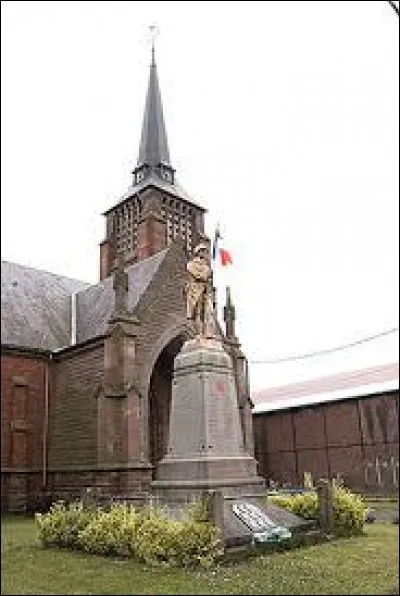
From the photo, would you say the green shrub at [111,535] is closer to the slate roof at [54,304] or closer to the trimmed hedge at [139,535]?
the trimmed hedge at [139,535]

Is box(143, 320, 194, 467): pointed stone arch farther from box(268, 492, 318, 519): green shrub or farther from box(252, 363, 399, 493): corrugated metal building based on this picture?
box(268, 492, 318, 519): green shrub

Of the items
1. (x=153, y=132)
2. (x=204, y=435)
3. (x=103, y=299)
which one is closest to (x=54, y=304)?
(x=103, y=299)

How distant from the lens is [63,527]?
10648mm

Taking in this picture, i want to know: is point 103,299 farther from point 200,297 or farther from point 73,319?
point 200,297

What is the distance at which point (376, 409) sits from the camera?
26.3m

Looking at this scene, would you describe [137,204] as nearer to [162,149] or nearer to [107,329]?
[162,149]

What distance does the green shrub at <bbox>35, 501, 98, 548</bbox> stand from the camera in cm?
1059

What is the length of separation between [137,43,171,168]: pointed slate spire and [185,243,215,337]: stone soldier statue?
91.5 feet

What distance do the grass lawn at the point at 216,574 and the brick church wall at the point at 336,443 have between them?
1631 centimetres

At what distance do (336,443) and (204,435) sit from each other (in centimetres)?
1813

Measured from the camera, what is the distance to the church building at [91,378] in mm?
20609

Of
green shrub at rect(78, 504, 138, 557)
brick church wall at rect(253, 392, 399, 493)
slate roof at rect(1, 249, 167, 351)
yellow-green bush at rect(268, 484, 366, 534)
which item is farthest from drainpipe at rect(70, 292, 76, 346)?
green shrub at rect(78, 504, 138, 557)

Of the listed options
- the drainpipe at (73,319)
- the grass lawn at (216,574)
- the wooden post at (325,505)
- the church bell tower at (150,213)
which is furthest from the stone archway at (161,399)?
the grass lawn at (216,574)

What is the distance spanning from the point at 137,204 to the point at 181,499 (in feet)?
94.0
